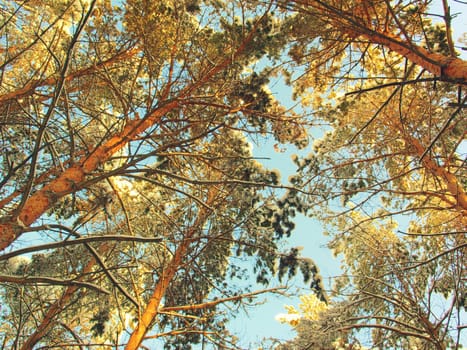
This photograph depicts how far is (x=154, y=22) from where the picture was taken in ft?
14.0

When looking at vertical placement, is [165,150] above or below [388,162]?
below

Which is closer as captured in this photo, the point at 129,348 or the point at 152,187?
the point at 129,348

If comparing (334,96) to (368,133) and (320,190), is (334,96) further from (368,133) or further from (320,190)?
(320,190)

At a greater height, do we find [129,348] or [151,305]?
[151,305]

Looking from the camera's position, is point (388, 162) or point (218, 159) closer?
point (218, 159)

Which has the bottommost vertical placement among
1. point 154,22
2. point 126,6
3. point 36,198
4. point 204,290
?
point 36,198

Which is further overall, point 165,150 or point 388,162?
point 388,162

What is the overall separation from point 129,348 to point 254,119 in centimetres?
416

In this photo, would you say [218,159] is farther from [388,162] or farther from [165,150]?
[388,162]

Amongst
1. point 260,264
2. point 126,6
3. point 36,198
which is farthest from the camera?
point 260,264

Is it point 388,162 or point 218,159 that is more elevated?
point 388,162

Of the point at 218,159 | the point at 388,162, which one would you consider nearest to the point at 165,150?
the point at 218,159

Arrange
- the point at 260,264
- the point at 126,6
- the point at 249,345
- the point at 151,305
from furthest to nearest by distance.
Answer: the point at 260,264 < the point at 151,305 < the point at 249,345 < the point at 126,6

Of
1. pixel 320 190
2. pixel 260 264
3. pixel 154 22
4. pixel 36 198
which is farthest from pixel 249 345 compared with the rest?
pixel 154 22
